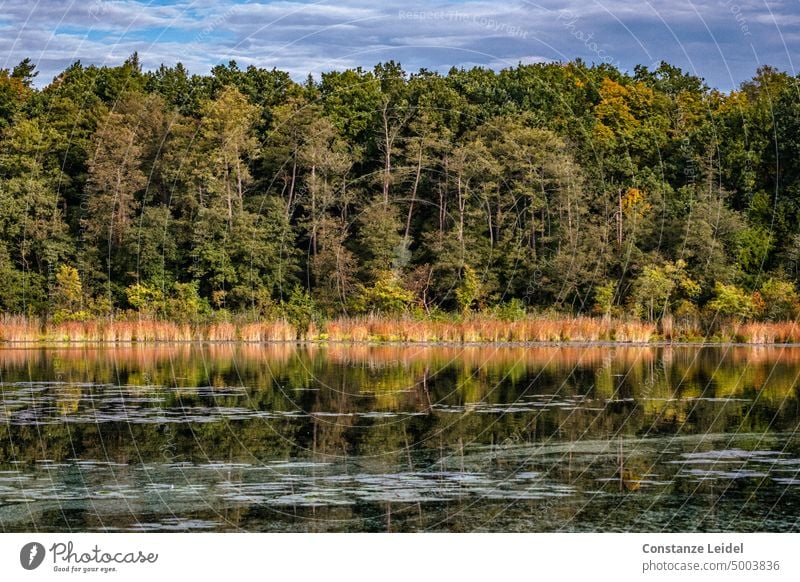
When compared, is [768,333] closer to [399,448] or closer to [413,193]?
[413,193]

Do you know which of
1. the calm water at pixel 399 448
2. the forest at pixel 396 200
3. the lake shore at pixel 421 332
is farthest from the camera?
the forest at pixel 396 200

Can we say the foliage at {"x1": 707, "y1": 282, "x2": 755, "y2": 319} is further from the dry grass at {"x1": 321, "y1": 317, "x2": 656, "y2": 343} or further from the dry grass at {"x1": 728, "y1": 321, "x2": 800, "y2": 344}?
the dry grass at {"x1": 321, "y1": 317, "x2": 656, "y2": 343}

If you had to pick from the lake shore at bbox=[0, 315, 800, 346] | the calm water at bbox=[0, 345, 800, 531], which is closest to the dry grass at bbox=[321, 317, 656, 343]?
the lake shore at bbox=[0, 315, 800, 346]

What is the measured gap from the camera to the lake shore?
4541cm

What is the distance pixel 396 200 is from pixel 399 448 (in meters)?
40.8

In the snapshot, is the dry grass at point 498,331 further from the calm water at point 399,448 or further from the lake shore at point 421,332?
the calm water at point 399,448

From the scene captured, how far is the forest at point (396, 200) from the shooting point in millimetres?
53812

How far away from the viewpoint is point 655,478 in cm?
1678

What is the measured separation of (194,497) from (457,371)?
1756 centimetres

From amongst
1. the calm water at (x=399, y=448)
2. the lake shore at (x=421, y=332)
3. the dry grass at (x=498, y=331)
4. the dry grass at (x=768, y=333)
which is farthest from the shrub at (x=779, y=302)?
the calm water at (x=399, y=448)

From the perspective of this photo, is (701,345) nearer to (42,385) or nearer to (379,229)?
(379,229)

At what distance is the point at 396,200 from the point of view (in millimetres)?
59688

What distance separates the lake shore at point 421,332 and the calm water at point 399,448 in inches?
478

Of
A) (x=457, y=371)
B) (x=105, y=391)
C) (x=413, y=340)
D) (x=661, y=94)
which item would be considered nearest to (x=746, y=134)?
(x=661, y=94)
